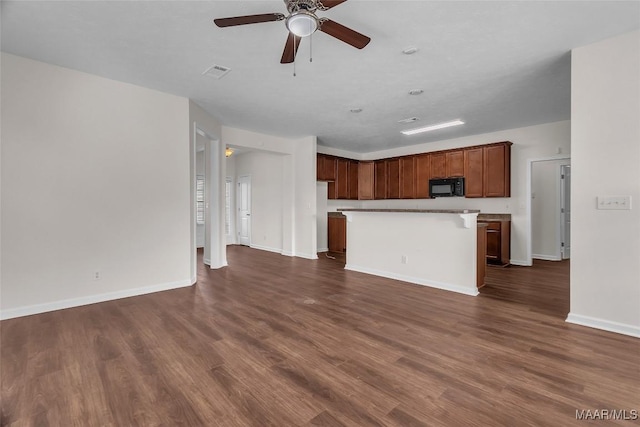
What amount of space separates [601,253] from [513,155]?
12.5 ft

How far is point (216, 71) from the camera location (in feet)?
11.0

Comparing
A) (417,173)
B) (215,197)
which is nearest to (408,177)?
(417,173)

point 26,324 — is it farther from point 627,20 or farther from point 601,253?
point 627,20

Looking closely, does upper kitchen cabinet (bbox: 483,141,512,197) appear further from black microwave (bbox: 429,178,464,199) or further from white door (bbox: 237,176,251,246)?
white door (bbox: 237,176,251,246)

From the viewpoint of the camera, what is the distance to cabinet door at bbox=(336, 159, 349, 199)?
24.9ft

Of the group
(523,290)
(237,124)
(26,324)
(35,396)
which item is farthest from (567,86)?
(26,324)

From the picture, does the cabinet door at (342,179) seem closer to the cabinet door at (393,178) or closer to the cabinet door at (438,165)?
the cabinet door at (393,178)

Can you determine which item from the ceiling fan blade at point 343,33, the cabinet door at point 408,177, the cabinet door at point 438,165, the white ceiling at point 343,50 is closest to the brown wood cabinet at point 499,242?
the cabinet door at point 438,165

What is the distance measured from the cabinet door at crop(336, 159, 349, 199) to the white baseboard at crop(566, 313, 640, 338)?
17.5 feet

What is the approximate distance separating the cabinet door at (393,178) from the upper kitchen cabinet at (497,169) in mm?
2000

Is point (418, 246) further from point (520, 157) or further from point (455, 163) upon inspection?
point (520, 157)

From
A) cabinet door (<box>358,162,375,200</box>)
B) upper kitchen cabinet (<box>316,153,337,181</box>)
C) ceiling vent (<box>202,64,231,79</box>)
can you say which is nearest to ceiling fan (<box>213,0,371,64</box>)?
ceiling vent (<box>202,64,231,79</box>)

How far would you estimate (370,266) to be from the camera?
16.7ft
